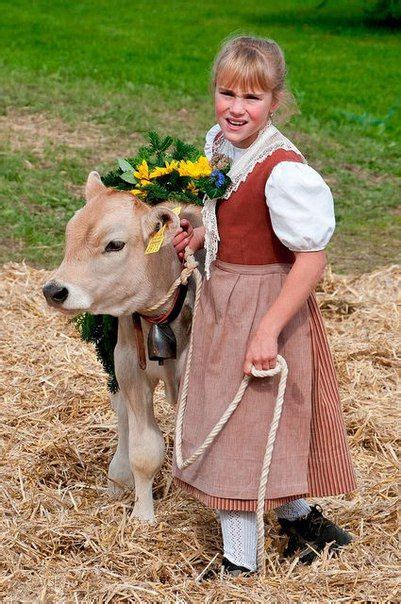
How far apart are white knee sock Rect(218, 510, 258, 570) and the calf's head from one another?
2.60 feet

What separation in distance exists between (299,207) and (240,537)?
3.86ft

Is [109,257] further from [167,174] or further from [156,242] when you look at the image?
[167,174]

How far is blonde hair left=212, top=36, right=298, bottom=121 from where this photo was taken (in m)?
3.42

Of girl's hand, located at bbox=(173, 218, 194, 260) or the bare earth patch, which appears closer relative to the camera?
girl's hand, located at bbox=(173, 218, 194, 260)

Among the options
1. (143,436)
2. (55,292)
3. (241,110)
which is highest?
(241,110)

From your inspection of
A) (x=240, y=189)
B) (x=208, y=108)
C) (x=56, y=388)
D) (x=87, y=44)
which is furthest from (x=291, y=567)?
(x=87, y=44)

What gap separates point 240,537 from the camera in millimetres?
3703

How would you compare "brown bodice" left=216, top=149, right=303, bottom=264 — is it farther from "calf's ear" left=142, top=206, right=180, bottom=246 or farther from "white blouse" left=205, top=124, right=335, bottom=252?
"calf's ear" left=142, top=206, right=180, bottom=246

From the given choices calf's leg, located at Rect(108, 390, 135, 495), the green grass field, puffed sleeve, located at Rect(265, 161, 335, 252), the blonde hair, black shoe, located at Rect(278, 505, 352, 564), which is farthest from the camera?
the green grass field

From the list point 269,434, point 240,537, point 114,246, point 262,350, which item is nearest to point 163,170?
point 114,246

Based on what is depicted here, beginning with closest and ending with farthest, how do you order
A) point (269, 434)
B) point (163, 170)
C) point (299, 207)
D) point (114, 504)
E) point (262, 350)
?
point (299, 207), point (262, 350), point (269, 434), point (163, 170), point (114, 504)

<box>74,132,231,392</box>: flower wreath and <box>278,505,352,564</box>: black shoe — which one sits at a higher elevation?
<box>74,132,231,392</box>: flower wreath

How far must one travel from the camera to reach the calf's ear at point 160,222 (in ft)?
11.4

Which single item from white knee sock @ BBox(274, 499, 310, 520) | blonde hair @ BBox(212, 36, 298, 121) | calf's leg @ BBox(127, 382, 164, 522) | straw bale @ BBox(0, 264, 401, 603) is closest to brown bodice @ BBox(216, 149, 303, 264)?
blonde hair @ BBox(212, 36, 298, 121)
